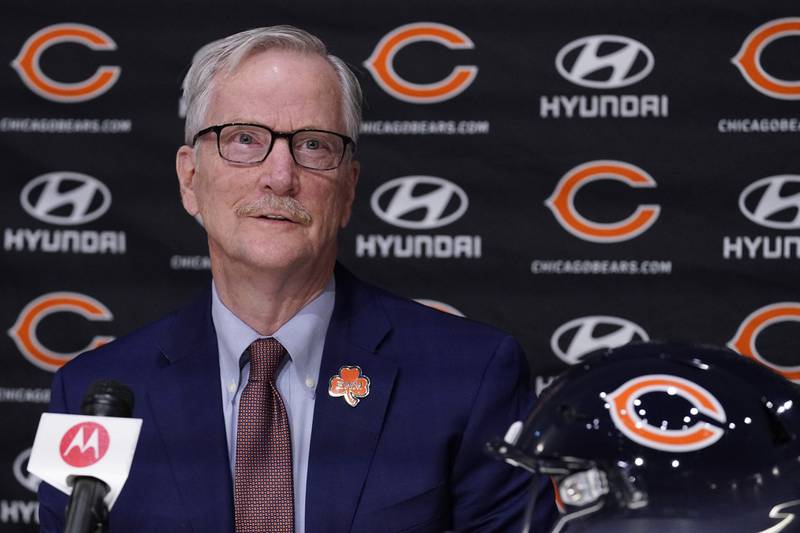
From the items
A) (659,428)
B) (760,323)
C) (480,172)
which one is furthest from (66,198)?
(659,428)

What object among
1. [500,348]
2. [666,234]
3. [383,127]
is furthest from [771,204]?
[500,348]

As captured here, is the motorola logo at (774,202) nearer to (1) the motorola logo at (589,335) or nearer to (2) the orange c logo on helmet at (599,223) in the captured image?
(2) the orange c logo on helmet at (599,223)

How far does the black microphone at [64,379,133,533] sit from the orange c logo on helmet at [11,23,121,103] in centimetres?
172

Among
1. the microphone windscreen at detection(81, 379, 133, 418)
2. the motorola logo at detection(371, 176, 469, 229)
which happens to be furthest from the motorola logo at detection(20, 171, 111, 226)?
the microphone windscreen at detection(81, 379, 133, 418)

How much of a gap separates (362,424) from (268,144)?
1.34ft

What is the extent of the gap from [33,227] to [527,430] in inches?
76.3

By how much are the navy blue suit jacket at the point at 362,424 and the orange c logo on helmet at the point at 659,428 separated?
0.64 metres

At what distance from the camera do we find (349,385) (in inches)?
58.2

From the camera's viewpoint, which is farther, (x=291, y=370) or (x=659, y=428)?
(x=291, y=370)

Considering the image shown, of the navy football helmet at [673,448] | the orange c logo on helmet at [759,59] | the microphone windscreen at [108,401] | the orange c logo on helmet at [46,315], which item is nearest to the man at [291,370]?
the microphone windscreen at [108,401]

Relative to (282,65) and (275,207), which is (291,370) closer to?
(275,207)

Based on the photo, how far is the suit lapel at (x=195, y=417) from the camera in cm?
139

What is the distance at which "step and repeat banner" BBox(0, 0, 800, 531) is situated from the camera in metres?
2.37

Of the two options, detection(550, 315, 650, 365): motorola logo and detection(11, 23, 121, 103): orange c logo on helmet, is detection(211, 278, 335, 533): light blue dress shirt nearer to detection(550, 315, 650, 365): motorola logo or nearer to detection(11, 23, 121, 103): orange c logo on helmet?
detection(550, 315, 650, 365): motorola logo
